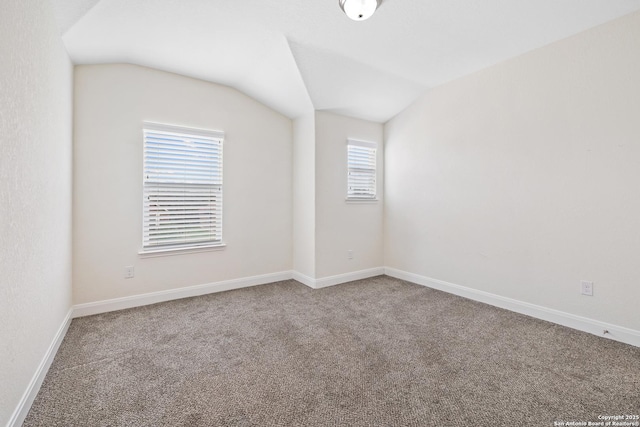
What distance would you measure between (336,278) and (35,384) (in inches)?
114

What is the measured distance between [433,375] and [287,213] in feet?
9.21

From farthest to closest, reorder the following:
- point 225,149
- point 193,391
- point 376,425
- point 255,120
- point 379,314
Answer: point 255,120 → point 225,149 → point 379,314 → point 193,391 → point 376,425

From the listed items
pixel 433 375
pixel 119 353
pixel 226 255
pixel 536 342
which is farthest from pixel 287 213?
pixel 536 342

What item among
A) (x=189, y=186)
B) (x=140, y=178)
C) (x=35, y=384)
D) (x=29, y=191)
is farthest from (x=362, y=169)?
(x=35, y=384)

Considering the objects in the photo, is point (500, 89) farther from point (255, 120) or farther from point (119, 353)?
point (119, 353)

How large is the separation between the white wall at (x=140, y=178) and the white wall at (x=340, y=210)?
643 mm

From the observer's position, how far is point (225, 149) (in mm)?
3596

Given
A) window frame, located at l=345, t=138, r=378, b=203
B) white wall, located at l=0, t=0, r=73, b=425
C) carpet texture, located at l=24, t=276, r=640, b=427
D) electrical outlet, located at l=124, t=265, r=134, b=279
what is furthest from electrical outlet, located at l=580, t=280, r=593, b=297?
electrical outlet, located at l=124, t=265, r=134, b=279

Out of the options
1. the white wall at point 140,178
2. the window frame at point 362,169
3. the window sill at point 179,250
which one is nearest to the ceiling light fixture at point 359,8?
the window frame at point 362,169

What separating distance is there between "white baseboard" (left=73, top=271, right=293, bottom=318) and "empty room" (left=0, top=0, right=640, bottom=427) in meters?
0.02

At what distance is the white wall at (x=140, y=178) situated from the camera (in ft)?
9.25

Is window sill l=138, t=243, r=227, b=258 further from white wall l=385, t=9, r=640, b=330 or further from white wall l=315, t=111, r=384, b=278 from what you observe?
white wall l=385, t=9, r=640, b=330

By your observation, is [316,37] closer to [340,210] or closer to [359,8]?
[359,8]

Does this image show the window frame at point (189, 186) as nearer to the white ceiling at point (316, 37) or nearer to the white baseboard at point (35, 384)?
the white ceiling at point (316, 37)
